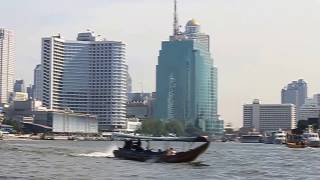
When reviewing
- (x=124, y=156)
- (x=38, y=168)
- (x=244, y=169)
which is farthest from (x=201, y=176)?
(x=124, y=156)

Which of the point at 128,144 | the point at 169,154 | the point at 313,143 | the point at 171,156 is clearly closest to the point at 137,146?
the point at 128,144

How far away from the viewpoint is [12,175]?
45.7 m

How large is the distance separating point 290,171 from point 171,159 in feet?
36.4

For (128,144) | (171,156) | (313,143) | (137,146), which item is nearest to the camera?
(171,156)

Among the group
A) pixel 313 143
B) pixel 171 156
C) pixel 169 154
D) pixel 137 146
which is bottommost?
pixel 313 143

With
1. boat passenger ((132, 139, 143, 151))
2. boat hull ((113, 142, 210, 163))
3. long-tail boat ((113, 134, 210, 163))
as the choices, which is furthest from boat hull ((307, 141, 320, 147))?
boat hull ((113, 142, 210, 163))

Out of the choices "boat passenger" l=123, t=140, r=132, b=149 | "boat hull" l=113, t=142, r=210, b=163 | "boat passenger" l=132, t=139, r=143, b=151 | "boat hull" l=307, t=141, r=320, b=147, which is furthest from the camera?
"boat hull" l=307, t=141, r=320, b=147

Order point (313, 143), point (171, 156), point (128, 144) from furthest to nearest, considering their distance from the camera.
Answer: point (313, 143), point (128, 144), point (171, 156)

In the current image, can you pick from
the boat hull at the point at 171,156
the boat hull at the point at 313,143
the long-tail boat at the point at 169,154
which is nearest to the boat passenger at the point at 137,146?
the long-tail boat at the point at 169,154

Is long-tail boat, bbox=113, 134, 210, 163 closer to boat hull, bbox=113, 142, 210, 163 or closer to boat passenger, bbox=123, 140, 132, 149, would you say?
boat hull, bbox=113, 142, 210, 163

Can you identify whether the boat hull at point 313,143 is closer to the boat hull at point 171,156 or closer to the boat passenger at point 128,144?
the boat passenger at point 128,144

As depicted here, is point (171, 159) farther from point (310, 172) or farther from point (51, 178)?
point (51, 178)

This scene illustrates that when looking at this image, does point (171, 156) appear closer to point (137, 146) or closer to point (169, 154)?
point (169, 154)

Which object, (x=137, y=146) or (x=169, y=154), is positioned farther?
(x=137, y=146)
